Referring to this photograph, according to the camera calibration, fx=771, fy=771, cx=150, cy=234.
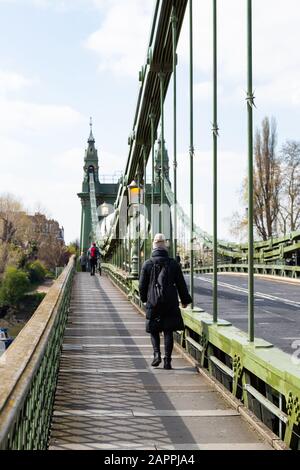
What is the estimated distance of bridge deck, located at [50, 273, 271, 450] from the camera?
5.28 metres

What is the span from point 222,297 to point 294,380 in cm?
1704

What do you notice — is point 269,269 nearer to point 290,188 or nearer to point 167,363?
point 290,188

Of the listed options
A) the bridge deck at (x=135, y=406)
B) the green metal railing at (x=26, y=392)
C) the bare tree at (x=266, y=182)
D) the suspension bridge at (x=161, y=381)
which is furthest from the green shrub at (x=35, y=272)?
the green metal railing at (x=26, y=392)

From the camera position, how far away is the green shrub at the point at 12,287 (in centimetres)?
7988

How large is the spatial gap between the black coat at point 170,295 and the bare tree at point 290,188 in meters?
39.5

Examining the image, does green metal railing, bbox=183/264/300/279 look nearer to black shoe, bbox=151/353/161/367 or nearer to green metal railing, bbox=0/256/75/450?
black shoe, bbox=151/353/161/367

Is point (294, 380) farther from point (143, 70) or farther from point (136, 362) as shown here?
point (143, 70)

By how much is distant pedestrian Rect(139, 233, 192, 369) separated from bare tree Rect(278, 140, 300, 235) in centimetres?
3948

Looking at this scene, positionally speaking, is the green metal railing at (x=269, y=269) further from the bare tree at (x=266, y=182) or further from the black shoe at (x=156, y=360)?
the black shoe at (x=156, y=360)

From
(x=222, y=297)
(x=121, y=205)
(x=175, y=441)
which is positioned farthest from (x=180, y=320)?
(x=121, y=205)

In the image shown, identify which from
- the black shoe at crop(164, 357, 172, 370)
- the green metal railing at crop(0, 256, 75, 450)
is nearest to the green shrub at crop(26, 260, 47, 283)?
the black shoe at crop(164, 357, 172, 370)

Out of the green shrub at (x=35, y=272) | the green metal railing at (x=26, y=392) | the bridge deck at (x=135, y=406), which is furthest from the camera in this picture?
the green shrub at (x=35, y=272)

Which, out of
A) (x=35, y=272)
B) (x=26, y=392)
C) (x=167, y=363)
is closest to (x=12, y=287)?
(x=35, y=272)

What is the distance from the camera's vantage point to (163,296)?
27.1 feet
